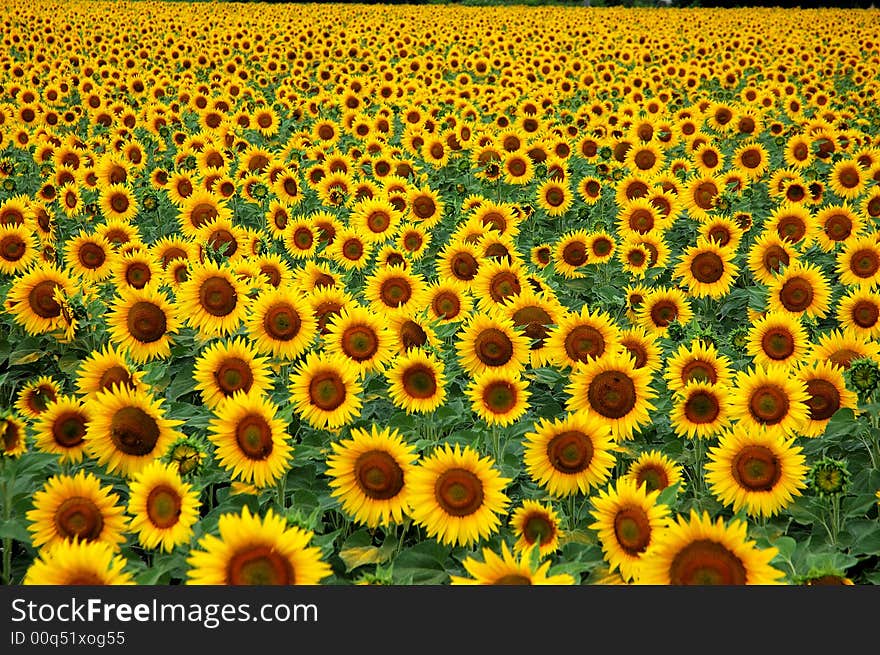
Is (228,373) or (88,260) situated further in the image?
(88,260)

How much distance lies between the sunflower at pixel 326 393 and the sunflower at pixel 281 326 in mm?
469

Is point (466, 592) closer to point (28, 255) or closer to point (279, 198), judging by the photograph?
point (28, 255)

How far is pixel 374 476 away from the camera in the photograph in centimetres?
314

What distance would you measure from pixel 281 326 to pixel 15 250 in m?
2.31

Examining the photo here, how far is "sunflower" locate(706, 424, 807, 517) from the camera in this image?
3.33 meters

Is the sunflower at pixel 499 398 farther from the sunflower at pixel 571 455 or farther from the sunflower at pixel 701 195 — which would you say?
the sunflower at pixel 701 195

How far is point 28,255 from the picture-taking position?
5.16m

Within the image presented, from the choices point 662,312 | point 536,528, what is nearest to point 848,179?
point 662,312

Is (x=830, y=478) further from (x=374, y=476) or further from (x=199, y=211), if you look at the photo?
(x=199, y=211)

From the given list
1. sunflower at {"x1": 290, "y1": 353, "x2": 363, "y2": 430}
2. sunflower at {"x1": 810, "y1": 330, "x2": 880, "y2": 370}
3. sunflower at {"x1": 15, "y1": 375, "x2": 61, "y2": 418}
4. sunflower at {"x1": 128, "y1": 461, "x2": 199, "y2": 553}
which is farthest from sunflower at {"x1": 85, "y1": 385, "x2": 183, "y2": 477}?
sunflower at {"x1": 810, "y1": 330, "x2": 880, "y2": 370}

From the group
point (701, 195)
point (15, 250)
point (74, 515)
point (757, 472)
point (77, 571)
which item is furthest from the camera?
point (701, 195)

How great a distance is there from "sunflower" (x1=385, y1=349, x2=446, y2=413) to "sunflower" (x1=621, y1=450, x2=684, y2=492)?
3.59 feet

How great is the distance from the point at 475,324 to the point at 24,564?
2.59m

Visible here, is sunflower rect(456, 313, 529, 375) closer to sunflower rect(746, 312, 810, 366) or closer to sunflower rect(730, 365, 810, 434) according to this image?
sunflower rect(730, 365, 810, 434)
